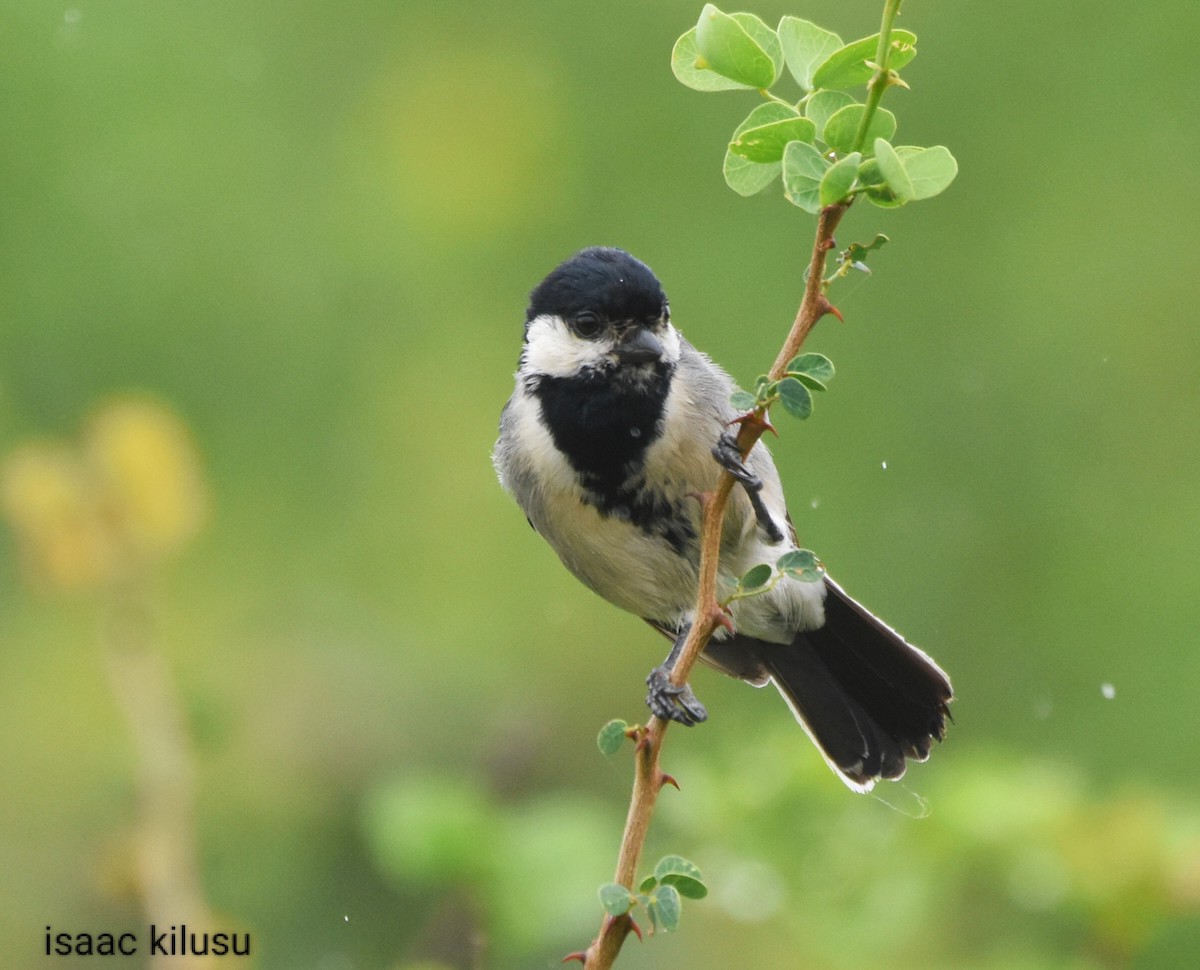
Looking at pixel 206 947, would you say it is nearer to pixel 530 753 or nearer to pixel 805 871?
pixel 530 753

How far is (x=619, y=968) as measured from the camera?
13.0ft

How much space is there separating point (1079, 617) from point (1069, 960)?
11.1 ft

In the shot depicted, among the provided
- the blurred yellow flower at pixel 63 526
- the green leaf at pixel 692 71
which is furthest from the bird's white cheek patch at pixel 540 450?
the green leaf at pixel 692 71

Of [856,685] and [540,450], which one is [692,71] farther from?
[856,685]

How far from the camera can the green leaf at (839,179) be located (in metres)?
1.64

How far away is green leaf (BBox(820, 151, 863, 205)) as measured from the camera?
164cm

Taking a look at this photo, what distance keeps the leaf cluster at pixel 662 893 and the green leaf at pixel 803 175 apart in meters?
0.65

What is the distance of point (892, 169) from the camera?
1.64 meters

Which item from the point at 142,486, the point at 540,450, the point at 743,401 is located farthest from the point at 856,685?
the point at 743,401

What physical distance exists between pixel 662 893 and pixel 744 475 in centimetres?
97

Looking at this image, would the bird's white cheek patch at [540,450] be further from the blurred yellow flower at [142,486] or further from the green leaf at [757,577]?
the green leaf at [757,577]

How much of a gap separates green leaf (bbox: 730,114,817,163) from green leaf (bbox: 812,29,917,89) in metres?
0.07

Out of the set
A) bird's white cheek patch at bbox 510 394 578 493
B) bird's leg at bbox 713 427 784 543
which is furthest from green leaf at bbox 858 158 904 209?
bird's white cheek patch at bbox 510 394 578 493

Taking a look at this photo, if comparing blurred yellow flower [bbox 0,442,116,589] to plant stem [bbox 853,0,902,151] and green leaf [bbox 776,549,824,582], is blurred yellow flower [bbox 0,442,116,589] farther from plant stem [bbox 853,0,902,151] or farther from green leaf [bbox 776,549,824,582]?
plant stem [bbox 853,0,902,151]
